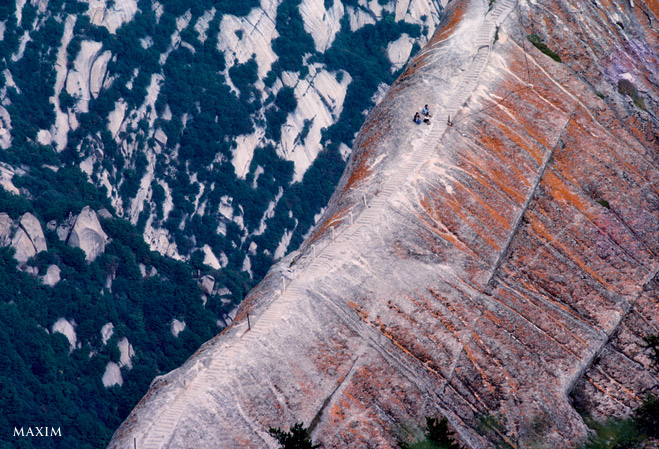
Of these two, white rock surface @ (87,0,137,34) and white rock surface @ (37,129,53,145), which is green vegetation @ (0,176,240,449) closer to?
white rock surface @ (37,129,53,145)

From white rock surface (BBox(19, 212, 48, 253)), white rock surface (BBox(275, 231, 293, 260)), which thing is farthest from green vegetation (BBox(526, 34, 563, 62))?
white rock surface (BBox(275, 231, 293, 260))

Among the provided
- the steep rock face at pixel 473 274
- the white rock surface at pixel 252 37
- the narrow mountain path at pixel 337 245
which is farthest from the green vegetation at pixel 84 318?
the narrow mountain path at pixel 337 245

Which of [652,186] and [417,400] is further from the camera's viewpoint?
[652,186]

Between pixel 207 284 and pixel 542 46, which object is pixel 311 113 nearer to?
pixel 207 284

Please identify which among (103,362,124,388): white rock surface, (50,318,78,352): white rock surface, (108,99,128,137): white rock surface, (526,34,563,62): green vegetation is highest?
(526,34,563,62): green vegetation

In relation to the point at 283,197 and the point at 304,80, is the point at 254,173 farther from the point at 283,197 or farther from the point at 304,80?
the point at 304,80

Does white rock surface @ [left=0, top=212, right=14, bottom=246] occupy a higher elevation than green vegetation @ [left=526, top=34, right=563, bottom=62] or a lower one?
lower

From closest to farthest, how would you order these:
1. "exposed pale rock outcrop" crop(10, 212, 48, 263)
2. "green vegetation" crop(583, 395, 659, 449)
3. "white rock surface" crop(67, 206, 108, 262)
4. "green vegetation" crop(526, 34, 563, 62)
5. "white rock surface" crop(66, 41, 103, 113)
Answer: "green vegetation" crop(583, 395, 659, 449) → "green vegetation" crop(526, 34, 563, 62) → "exposed pale rock outcrop" crop(10, 212, 48, 263) → "white rock surface" crop(67, 206, 108, 262) → "white rock surface" crop(66, 41, 103, 113)

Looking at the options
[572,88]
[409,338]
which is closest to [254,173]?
[572,88]
